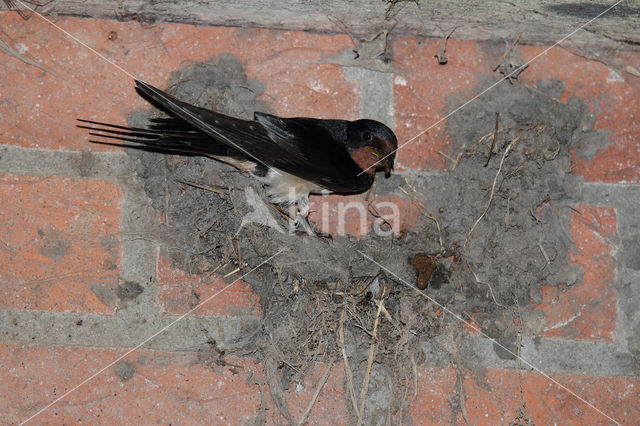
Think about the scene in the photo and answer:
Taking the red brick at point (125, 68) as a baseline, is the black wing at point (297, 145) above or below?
below

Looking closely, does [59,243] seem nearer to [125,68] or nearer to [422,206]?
[125,68]

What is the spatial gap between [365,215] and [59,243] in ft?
2.63

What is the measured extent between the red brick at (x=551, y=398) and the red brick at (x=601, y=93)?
57cm

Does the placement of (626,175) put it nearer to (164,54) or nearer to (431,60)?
(431,60)

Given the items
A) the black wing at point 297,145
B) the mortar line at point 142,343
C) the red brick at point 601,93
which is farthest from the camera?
the red brick at point 601,93

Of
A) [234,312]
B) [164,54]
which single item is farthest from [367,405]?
[164,54]

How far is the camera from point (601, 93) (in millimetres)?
1723

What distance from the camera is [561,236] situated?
1661mm

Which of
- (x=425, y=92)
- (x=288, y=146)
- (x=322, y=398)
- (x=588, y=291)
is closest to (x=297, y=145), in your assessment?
(x=288, y=146)

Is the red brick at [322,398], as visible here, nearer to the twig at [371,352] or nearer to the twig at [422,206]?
the twig at [371,352]

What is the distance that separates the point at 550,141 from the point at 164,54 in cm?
106

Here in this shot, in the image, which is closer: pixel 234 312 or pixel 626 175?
pixel 234 312

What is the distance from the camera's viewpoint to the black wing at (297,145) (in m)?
1.33

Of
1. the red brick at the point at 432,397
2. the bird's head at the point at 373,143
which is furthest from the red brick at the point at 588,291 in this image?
the bird's head at the point at 373,143
